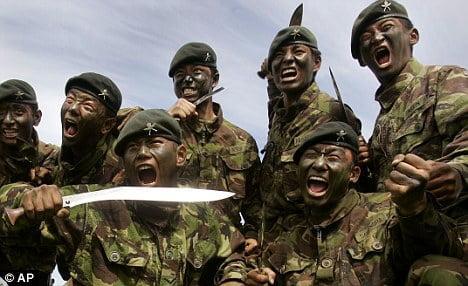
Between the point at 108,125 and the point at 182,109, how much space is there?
36.1 inches

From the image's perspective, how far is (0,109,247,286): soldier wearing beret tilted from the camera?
5.66 meters

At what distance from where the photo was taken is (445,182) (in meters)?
5.12

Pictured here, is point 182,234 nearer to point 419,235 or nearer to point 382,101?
point 419,235

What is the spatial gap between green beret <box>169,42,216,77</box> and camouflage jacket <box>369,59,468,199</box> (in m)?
2.30

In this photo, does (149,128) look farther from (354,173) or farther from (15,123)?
(15,123)

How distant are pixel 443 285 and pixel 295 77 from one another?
346 cm

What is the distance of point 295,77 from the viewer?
7750mm

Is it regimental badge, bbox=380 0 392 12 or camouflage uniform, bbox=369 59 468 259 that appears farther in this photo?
regimental badge, bbox=380 0 392 12

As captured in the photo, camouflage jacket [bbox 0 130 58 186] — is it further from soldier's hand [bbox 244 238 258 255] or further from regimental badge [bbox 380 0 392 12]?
regimental badge [bbox 380 0 392 12]

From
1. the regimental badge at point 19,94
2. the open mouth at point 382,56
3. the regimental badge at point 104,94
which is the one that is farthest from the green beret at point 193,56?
the open mouth at point 382,56

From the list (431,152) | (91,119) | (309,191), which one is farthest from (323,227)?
(91,119)

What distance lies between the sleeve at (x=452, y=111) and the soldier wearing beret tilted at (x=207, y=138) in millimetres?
2581

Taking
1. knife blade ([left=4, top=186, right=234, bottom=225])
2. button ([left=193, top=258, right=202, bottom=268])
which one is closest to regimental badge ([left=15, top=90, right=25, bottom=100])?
knife blade ([left=4, top=186, right=234, bottom=225])

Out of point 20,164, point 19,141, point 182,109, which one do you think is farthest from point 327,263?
point 19,141
